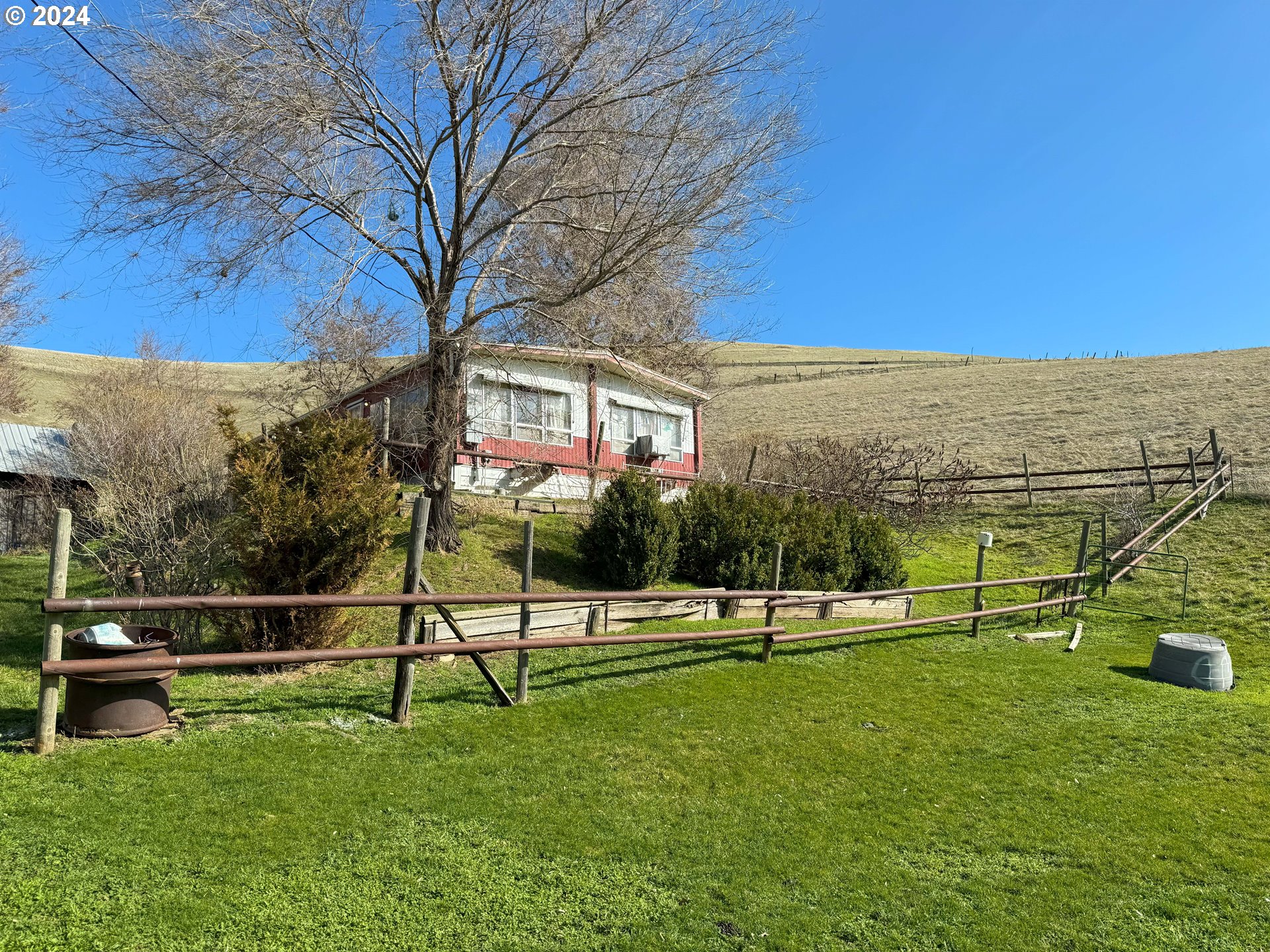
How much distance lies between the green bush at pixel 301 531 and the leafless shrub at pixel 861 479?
41.6 ft

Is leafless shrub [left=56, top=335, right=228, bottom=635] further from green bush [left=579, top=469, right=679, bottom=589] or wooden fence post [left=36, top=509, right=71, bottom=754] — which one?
green bush [left=579, top=469, right=679, bottom=589]

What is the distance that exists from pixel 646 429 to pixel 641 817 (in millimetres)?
17794

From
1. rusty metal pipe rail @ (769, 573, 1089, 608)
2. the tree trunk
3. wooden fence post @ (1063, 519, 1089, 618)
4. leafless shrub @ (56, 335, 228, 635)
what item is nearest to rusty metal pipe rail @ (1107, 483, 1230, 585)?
wooden fence post @ (1063, 519, 1089, 618)

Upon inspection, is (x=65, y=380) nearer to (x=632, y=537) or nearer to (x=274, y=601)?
(x=632, y=537)

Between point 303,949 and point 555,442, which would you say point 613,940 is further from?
point 555,442

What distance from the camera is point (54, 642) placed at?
4.84 metres

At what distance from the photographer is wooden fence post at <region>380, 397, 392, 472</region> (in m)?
9.80

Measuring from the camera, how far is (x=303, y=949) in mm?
3311

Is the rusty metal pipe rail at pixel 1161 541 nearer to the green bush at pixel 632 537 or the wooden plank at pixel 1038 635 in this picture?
the wooden plank at pixel 1038 635

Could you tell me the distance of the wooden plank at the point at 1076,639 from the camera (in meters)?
11.3

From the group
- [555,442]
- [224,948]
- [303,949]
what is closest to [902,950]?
[303,949]

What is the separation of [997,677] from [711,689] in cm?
392

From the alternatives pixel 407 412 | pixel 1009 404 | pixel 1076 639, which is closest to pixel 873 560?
pixel 1076 639

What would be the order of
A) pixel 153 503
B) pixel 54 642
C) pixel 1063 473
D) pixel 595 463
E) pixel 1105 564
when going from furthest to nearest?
pixel 1063 473, pixel 595 463, pixel 1105 564, pixel 153 503, pixel 54 642
